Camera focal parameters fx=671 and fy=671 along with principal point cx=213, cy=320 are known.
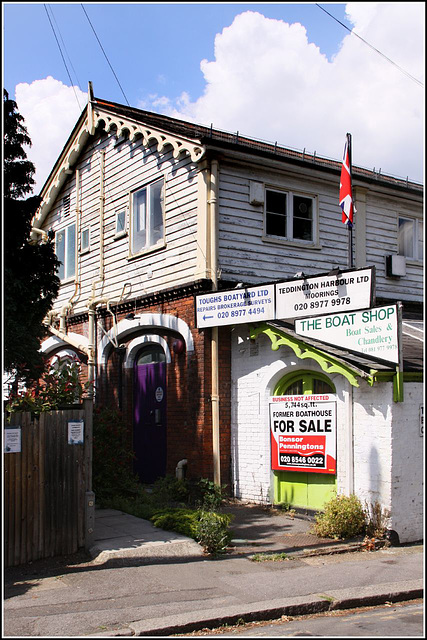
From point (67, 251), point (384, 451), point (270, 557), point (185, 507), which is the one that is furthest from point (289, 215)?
point (270, 557)

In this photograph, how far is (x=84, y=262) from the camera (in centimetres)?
1773

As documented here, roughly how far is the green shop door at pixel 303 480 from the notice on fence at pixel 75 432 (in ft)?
13.4

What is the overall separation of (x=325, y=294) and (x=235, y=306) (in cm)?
191

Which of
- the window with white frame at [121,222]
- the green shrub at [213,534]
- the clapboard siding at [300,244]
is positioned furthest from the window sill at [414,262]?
the green shrub at [213,534]

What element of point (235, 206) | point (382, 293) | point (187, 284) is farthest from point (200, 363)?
point (382, 293)

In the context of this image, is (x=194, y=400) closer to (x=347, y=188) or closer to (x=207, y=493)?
(x=207, y=493)

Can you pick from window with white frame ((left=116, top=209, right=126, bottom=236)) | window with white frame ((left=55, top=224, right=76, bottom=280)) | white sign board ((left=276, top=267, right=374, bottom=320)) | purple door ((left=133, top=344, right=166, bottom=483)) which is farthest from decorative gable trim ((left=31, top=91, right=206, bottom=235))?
purple door ((left=133, top=344, right=166, bottom=483))

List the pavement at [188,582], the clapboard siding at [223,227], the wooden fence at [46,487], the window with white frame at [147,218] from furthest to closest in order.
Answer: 1. the window with white frame at [147,218]
2. the clapboard siding at [223,227]
3. the wooden fence at [46,487]
4. the pavement at [188,582]

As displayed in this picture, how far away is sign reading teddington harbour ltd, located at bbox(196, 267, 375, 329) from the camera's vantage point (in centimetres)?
1055

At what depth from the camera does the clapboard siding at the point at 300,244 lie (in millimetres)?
13367

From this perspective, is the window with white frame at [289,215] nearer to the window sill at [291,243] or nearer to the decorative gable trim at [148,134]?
the window sill at [291,243]

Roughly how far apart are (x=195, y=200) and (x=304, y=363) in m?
4.23

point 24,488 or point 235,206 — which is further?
point 235,206

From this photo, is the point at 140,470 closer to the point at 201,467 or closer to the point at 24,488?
the point at 201,467
